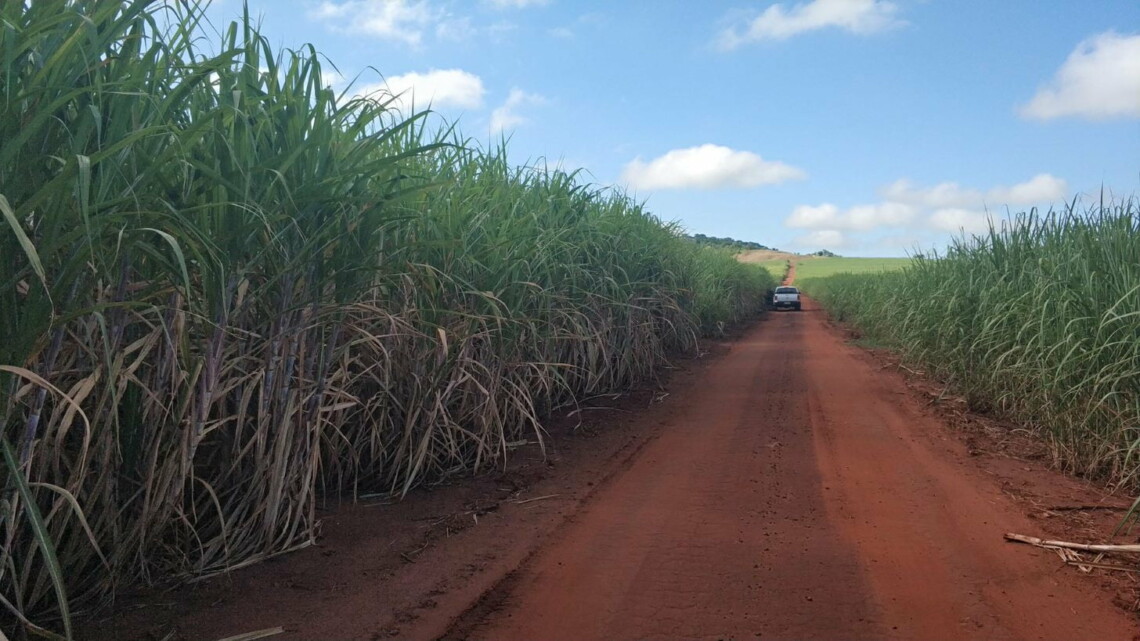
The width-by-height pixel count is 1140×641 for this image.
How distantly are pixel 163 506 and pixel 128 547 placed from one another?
17 cm

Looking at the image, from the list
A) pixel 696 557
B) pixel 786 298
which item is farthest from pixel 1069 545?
pixel 786 298

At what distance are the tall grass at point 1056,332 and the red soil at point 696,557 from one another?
15.8 inches

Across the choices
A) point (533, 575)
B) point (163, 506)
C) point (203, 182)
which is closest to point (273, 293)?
point (203, 182)

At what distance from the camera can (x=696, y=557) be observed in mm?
3527

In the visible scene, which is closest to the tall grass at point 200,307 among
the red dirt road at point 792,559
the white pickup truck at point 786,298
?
the red dirt road at point 792,559

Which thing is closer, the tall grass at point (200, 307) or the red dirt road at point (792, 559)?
the tall grass at point (200, 307)

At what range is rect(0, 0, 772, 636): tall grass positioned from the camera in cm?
208

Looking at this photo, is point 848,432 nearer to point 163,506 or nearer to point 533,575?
point 533,575

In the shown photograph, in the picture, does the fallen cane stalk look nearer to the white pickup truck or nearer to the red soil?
the red soil

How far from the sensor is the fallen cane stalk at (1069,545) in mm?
3346

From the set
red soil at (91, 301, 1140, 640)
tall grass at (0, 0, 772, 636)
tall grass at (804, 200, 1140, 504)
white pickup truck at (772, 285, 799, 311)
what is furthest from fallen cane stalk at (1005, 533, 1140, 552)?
white pickup truck at (772, 285, 799, 311)

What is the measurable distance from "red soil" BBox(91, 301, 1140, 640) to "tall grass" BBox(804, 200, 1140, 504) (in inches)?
15.8

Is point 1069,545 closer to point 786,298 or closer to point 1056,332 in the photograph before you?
point 1056,332

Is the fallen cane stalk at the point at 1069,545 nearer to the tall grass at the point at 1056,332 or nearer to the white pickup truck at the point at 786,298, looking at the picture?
the tall grass at the point at 1056,332
